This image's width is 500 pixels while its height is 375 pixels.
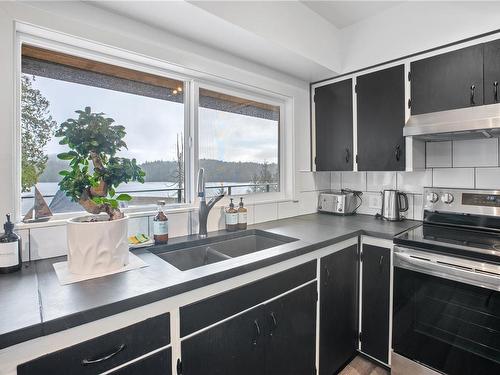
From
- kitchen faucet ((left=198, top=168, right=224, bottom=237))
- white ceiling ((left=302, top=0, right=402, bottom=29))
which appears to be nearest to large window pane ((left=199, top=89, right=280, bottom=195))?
kitchen faucet ((left=198, top=168, right=224, bottom=237))

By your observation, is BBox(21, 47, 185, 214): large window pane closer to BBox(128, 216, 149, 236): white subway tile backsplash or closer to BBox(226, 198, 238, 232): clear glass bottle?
BBox(128, 216, 149, 236): white subway tile backsplash

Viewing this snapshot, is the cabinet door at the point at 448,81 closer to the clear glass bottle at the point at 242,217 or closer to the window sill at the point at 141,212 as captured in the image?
the window sill at the point at 141,212

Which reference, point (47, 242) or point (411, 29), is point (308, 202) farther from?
point (47, 242)

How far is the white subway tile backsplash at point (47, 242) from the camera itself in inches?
48.8

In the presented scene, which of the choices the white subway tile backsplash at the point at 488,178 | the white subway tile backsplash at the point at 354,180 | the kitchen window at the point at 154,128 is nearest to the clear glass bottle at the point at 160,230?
the kitchen window at the point at 154,128

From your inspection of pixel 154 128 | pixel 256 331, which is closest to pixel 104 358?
pixel 256 331

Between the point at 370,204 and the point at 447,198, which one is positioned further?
the point at 370,204

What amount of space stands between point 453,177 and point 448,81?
68 cm

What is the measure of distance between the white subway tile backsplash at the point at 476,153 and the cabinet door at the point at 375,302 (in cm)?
90

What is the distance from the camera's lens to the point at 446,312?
148 cm

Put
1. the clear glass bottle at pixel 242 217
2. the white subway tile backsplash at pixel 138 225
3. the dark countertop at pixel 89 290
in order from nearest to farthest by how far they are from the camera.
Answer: the dark countertop at pixel 89 290 → the white subway tile backsplash at pixel 138 225 → the clear glass bottle at pixel 242 217

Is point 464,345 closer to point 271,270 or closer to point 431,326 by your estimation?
point 431,326

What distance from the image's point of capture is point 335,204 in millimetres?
2496

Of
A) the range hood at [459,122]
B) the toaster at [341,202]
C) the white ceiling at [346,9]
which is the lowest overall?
the toaster at [341,202]
